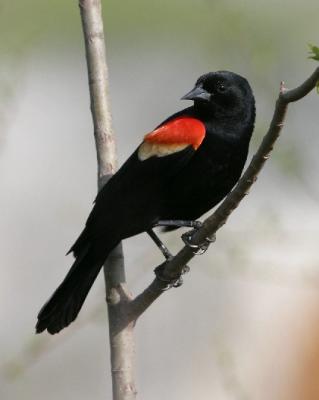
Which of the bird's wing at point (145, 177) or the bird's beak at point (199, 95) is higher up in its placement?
the bird's beak at point (199, 95)

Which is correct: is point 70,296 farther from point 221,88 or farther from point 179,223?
point 221,88

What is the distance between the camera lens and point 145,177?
129 inches

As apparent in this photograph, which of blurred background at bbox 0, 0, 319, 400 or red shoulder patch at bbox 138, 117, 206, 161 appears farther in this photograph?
blurred background at bbox 0, 0, 319, 400

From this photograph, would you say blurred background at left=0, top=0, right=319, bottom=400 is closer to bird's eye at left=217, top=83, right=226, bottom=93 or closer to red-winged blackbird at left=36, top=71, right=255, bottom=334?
bird's eye at left=217, top=83, right=226, bottom=93

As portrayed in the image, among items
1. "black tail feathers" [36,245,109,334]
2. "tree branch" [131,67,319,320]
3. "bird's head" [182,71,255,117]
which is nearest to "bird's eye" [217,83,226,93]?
"bird's head" [182,71,255,117]

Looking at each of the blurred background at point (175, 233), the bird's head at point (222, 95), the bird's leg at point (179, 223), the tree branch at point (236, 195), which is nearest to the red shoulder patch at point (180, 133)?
the bird's head at point (222, 95)

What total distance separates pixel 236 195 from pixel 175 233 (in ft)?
5.04

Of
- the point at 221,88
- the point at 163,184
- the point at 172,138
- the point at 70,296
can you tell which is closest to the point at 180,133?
the point at 172,138

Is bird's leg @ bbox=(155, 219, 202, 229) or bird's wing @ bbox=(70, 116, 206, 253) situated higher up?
bird's wing @ bbox=(70, 116, 206, 253)

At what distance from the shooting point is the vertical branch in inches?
108

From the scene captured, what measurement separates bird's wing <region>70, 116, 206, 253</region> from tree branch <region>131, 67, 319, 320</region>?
41cm

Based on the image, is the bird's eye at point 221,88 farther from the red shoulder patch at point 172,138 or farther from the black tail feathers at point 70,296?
the black tail feathers at point 70,296

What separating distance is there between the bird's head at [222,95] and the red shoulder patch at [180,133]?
115mm

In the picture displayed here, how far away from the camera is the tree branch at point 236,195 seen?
2.19 metres
